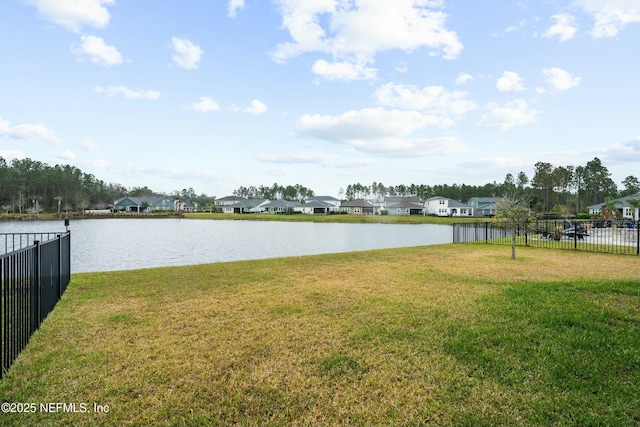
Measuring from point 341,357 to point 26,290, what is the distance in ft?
14.8

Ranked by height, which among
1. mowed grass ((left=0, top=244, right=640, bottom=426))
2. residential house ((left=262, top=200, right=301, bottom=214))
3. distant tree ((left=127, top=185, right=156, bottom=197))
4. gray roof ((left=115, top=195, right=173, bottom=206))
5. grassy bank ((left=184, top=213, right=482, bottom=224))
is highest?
distant tree ((left=127, top=185, right=156, bottom=197))

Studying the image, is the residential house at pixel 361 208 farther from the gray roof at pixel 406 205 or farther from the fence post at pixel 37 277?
the fence post at pixel 37 277

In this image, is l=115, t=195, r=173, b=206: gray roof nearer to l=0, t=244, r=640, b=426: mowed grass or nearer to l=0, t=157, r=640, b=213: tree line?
l=0, t=157, r=640, b=213: tree line

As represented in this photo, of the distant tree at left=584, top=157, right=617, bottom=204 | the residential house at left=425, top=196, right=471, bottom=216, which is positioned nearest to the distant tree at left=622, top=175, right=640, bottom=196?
the distant tree at left=584, top=157, right=617, bottom=204

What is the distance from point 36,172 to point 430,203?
9138 centimetres

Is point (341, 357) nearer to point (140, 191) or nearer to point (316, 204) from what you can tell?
point (316, 204)

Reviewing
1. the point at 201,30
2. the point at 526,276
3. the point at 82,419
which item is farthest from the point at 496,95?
the point at 82,419

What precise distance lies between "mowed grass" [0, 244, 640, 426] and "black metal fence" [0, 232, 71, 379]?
23 cm

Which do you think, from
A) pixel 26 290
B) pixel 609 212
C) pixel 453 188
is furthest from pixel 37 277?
pixel 453 188

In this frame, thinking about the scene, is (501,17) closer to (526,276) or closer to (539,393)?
(526,276)

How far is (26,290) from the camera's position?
4.62m

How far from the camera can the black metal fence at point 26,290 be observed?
379 centimetres

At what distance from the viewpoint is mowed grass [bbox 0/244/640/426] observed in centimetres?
303

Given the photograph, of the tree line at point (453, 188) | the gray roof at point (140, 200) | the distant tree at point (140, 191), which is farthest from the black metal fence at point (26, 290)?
the distant tree at point (140, 191)
